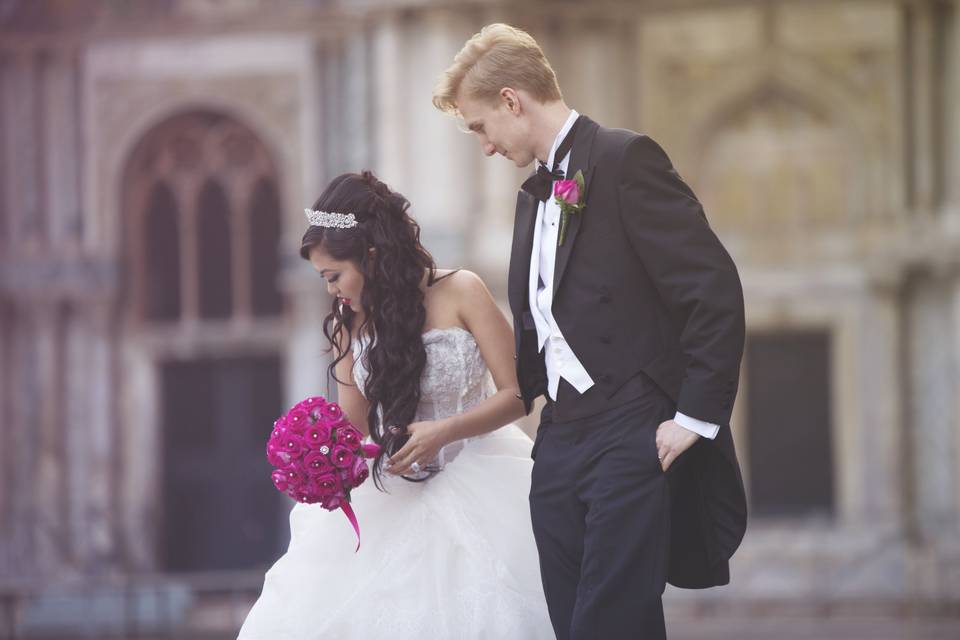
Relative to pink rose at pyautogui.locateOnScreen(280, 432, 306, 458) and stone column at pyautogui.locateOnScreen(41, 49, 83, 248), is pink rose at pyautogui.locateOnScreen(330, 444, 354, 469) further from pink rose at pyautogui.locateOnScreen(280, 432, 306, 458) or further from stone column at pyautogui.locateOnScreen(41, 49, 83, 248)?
stone column at pyautogui.locateOnScreen(41, 49, 83, 248)

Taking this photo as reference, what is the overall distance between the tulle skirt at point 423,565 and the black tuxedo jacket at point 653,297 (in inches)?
25.6

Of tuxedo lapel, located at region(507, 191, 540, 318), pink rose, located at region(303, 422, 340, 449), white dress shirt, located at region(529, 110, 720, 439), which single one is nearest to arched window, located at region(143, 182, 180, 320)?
pink rose, located at region(303, 422, 340, 449)

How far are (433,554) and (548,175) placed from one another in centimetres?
117

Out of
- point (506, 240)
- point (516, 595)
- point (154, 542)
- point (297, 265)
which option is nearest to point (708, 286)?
point (516, 595)

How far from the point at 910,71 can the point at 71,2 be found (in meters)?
7.57

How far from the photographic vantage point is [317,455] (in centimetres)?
387

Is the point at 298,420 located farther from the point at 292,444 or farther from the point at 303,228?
the point at 303,228

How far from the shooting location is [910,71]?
40.6 feet

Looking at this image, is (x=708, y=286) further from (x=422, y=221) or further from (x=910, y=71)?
(x=910, y=71)

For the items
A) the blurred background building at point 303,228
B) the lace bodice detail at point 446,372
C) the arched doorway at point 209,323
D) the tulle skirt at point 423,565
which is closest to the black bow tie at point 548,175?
the lace bodice detail at point 446,372

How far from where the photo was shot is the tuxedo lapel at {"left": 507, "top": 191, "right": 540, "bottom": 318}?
12.1ft

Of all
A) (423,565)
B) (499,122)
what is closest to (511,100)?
(499,122)

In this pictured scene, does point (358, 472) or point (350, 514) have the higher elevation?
point (358, 472)

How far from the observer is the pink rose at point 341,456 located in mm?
3883
